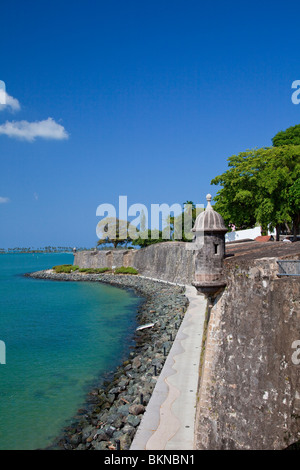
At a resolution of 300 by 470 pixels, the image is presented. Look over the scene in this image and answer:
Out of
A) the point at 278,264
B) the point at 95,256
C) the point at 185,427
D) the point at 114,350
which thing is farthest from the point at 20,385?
the point at 95,256

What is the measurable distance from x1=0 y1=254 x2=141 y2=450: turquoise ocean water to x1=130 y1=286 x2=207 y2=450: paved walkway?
3802 millimetres

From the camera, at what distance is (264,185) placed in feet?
83.9

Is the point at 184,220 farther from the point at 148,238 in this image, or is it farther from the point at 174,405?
the point at 174,405

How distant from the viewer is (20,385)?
16547mm

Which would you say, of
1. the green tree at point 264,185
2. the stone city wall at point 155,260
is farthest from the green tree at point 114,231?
the green tree at point 264,185

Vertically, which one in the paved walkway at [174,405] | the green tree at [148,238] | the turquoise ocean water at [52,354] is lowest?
the turquoise ocean water at [52,354]

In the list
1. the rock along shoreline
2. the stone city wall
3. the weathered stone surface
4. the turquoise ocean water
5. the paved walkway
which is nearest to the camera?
the weathered stone surface

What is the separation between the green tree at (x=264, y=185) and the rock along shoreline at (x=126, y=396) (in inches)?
382

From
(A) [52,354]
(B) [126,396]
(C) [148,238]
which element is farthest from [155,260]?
(B) [126,396]

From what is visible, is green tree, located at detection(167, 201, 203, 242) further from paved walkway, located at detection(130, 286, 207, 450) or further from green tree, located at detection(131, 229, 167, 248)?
paved walkway, located at detection(130, 286, 207, 450)

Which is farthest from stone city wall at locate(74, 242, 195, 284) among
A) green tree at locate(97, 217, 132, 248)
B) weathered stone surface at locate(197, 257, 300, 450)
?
weathered stone surface at locate(197, 257, 300, 450)

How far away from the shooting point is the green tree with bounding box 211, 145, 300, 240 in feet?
81.9

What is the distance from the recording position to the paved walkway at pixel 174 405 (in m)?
9.45

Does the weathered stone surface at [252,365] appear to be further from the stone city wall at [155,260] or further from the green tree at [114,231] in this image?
the green tree at [114,231]
